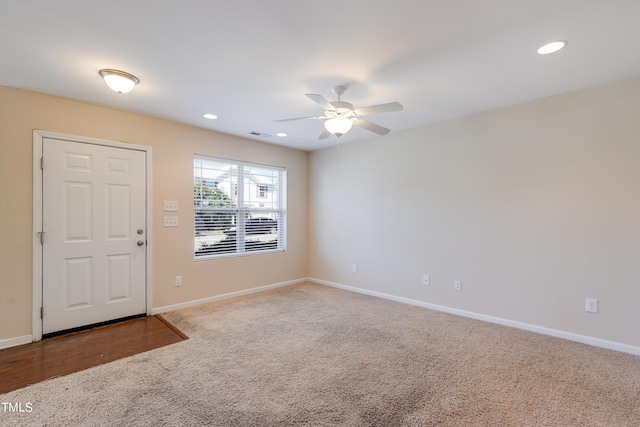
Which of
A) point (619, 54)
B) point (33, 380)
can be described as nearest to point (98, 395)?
point (33, 380)

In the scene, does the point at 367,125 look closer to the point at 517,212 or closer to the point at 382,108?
the point at 382,108

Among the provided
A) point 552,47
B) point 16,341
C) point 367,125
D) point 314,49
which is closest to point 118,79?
point 314,49

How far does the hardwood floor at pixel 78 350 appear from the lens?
89.9 inches

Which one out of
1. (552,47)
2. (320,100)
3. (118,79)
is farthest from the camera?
(118,79)

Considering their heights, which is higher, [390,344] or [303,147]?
[303,147]

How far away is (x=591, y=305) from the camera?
2807mm

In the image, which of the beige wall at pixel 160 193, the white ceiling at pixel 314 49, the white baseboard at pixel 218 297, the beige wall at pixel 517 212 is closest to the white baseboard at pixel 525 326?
the beige wall at pixel 517 212

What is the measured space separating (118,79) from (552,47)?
343 cm

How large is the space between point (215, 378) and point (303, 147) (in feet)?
12.6

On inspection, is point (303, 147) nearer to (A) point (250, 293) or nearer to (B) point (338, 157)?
(B) point (338, 157)

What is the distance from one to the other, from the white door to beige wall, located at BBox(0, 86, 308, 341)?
138 mm

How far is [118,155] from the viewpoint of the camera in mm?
3371

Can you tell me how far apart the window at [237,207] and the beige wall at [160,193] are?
139 mm

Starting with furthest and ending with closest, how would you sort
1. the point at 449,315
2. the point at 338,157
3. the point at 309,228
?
1. the point at 309,228
2. the point at 338,157
3. the point at 449,315
